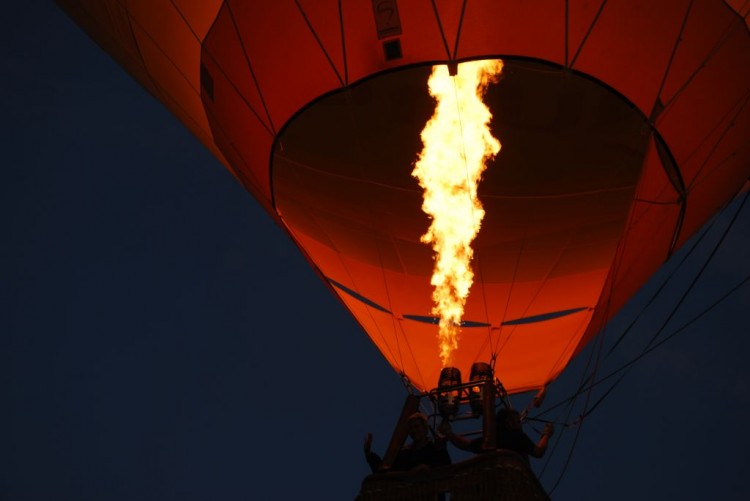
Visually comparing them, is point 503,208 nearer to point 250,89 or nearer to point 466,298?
point 466,298

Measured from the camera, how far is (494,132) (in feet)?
23.7

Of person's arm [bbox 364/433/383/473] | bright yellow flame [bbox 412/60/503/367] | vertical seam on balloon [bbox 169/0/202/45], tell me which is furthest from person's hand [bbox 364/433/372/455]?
vertical seam on balloon [bbox 169/0/202/45]

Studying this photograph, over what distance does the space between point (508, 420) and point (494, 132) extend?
7.77 feet

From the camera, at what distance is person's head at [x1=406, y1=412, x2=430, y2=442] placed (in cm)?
552

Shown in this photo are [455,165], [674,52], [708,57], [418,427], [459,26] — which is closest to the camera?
[418,427]

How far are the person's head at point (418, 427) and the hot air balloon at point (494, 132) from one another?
7.43 ft

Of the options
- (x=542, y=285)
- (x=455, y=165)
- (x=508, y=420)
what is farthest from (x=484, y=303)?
(x=508, y=420)

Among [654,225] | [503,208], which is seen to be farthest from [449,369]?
[654,225]

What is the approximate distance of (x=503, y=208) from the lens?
25.2 feet

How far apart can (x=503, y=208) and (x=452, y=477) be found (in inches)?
117

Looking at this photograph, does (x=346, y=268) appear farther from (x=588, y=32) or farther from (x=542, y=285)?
(x=588, y=32)

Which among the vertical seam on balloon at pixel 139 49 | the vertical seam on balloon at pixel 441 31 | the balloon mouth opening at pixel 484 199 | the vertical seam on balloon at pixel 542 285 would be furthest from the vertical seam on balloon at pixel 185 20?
the vertical seam on balloon at pixel 542 285

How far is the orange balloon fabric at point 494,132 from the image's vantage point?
6.57 meters

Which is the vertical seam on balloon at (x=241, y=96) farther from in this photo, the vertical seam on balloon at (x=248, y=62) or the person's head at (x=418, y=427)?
the person's head at (x=418, y=427)
